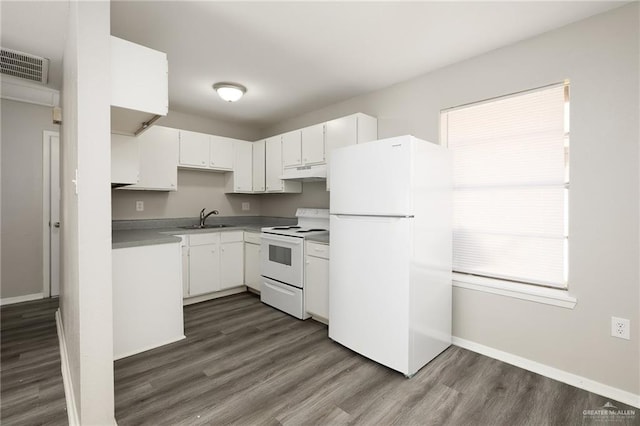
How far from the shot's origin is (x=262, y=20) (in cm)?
207

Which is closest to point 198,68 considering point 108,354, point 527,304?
point 108,354

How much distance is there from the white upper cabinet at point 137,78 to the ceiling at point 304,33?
366 millimetres

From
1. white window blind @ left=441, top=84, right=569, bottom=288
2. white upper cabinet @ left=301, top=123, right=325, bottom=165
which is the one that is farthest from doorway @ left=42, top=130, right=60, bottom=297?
white window blind @ left=441, top=84, right=569, bottom=288

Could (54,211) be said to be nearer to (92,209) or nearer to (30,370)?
(30,370)

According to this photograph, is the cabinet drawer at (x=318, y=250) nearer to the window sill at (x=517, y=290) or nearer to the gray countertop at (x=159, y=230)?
the gray countertop at (x=159, y=230)

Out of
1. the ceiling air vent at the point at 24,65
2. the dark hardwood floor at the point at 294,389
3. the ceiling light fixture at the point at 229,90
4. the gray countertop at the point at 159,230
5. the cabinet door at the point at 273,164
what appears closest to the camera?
the dark hardwood floor at the point at 294,389

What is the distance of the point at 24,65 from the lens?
2.65 metres

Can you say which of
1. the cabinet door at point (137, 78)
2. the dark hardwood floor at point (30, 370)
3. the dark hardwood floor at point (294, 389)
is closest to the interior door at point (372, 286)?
the dark hardwood floor at point (294, 389)

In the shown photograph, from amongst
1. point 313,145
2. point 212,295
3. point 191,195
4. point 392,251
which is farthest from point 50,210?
point 392,251

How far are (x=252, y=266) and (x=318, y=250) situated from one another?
1.29 m

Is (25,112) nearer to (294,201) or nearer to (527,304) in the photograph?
(294,201)

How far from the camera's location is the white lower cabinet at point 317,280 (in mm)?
2936

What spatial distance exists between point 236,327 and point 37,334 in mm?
1740

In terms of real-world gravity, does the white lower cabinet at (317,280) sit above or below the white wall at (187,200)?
below
